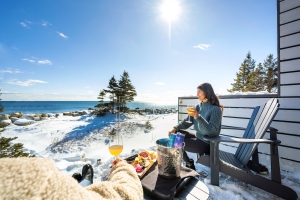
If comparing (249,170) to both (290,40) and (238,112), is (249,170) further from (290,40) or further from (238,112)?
(290,40)

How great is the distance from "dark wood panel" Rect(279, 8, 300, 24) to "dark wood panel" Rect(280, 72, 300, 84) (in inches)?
40.7

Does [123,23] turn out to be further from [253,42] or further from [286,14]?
[253,42]

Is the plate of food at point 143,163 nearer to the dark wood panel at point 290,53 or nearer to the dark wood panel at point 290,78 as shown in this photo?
the dark wood panel at point 290,78

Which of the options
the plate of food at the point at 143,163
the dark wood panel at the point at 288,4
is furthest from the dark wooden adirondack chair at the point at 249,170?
the dark wood panel at the point at 288,4

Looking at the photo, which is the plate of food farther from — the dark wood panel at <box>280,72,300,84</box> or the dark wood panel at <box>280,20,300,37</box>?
the dark wood panel at <box>280,20,300,37</box>

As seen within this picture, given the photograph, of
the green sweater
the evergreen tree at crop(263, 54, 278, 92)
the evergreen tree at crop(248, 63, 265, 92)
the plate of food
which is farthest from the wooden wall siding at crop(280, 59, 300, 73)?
the evergreen tree at crop(248, 63, 265, 92)

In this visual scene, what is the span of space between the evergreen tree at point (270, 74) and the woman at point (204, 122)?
22.9 metres

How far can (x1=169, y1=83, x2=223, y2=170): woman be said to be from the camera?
1.91 meters

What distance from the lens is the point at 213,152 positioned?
1.76m

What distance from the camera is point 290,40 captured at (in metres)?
2.42

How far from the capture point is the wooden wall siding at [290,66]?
7.68 ft

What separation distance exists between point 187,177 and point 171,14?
5.53 metres

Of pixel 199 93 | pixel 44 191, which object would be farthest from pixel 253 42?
pixel 44 191

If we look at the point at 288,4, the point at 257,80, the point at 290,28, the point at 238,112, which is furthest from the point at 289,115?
the point at 257,80
